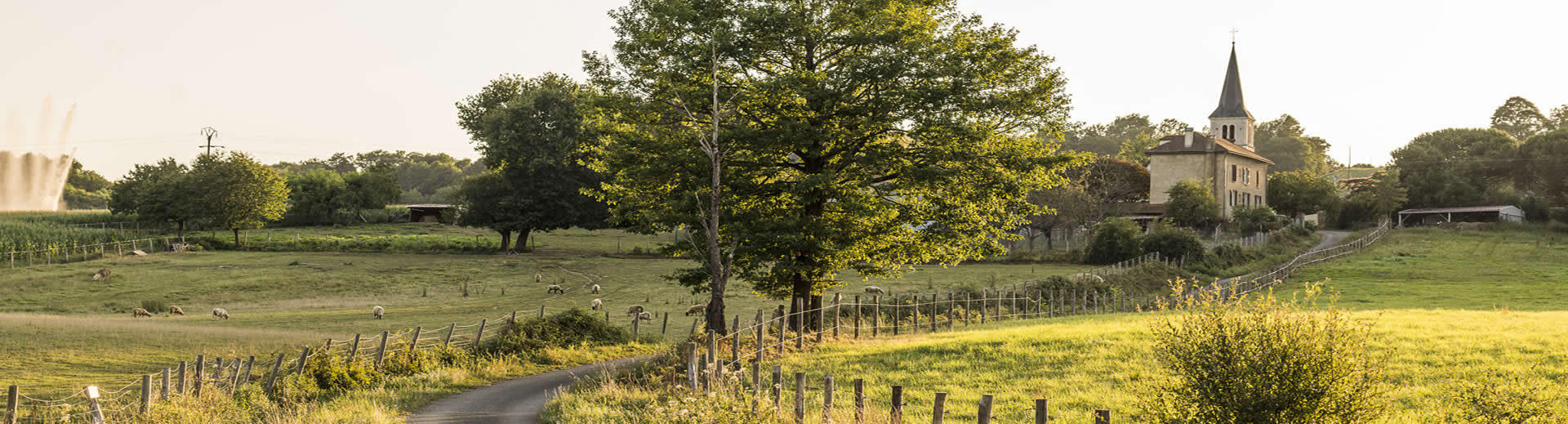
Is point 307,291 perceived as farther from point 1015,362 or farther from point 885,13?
A: point 1015,362

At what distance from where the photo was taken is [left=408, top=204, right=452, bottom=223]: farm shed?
10891 centimetres

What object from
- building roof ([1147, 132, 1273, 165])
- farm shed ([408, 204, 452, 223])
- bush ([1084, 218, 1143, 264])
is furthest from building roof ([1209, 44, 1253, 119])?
farm shed ([408, 204, 452, 223])

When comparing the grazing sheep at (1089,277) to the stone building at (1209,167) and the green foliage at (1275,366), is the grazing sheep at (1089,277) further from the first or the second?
the stone building at (1209,167)

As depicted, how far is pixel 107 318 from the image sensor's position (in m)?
46.7

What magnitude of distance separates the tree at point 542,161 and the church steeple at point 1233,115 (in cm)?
6940

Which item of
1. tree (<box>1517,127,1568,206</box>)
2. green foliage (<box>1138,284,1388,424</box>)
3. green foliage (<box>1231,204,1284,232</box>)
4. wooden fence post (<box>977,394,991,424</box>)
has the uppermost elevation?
tree (<box>1517,127,1568,206</box>)

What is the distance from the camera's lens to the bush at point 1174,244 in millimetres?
69188

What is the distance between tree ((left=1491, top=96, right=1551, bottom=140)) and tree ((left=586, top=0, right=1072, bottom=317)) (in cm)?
18034

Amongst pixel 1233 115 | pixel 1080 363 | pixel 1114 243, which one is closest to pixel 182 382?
pixel 1080 363

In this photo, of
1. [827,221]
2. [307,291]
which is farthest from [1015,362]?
[307,291]

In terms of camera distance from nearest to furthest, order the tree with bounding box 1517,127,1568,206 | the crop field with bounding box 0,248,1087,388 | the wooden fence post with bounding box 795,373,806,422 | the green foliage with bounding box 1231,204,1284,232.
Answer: the wooden fence post with bounding box 795,373,806,422 < the crop field with bounding box 0,248,1087,388 < the green foliage with bounding box 1231,204,1284,232 < the tree with bounding box 1517,127,1568,206

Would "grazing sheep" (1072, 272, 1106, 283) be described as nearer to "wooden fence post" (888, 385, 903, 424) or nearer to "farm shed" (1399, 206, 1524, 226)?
"wooden fence post" (888, 385, 903, 424)

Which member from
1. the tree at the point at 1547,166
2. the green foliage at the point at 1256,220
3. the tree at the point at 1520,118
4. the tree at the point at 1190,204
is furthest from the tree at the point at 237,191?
the tree at the point at 1520,118

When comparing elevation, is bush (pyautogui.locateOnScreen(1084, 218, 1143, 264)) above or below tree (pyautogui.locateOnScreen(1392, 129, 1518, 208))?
below
